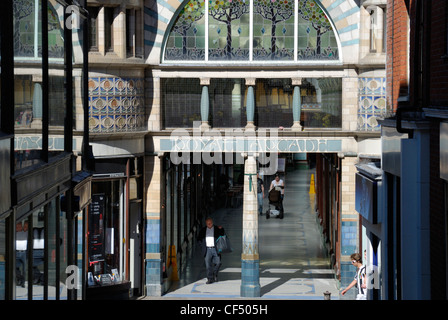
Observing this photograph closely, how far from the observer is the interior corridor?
20562 mm

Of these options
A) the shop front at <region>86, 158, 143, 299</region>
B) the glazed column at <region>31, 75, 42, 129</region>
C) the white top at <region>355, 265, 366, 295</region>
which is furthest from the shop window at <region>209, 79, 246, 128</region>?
the glazed column at <region>31, 75, 42, 129</region>

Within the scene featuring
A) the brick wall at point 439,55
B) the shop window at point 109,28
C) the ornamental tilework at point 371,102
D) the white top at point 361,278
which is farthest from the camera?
the ornamental tilework at point 371,102

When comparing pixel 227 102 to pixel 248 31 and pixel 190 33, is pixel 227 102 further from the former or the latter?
pixel 190 33

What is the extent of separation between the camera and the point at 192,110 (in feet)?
68.7

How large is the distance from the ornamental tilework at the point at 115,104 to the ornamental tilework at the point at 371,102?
17.6 feet

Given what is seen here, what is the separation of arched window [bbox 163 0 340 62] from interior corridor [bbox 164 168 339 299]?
570 cm

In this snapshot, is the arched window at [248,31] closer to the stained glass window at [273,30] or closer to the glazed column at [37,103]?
the stained glass window at [273,30]

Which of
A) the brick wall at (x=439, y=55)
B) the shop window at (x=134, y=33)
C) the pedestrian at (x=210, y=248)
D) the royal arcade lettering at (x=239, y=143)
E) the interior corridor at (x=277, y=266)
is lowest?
the interior corridor at (x=277, y=266)

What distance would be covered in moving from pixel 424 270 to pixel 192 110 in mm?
12096

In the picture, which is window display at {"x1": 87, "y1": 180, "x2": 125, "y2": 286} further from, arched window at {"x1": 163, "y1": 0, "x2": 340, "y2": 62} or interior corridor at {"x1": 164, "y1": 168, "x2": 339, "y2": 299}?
arched window at {"x1": 163, "y1": 0, "x2": 340, "y2": 62}

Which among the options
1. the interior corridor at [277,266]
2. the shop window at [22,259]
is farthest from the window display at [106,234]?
the shop window at [22,259]

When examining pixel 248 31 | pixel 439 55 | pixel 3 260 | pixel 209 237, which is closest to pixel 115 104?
pixel 248 31

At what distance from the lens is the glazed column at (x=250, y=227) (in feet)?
67.4
